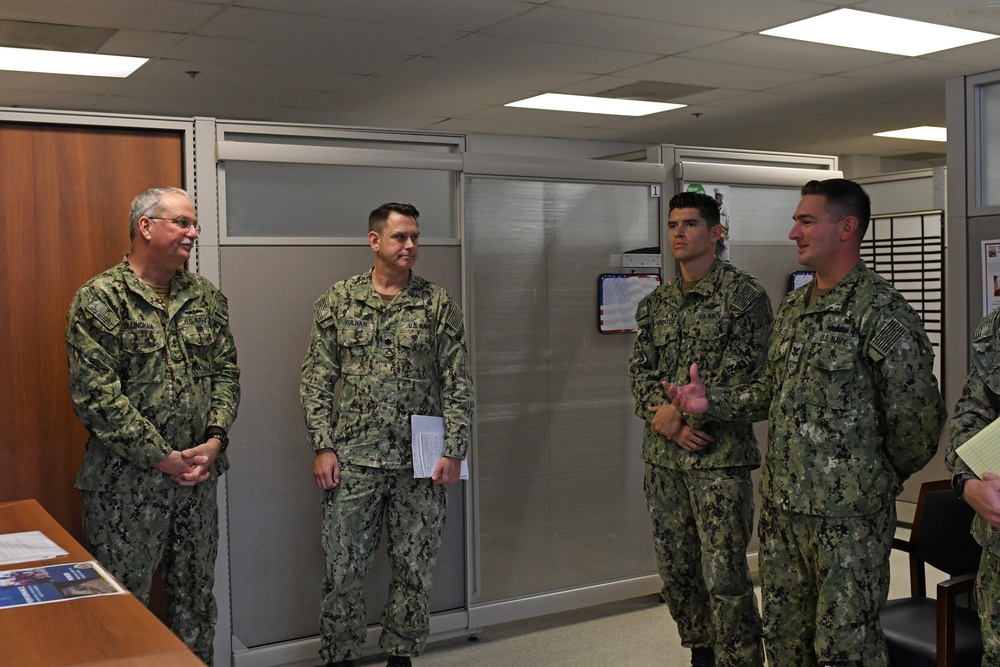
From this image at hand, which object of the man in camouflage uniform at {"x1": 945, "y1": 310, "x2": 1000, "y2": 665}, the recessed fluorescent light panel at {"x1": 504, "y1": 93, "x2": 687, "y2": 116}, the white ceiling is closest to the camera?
the man in camouflage uniform at {"x1": 945, "y1": 310, "x2": 1000, "y2": 665}

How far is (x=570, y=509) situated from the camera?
4.45 m

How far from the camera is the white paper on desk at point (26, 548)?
7.70 feet

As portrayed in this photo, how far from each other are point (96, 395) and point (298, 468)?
3.25ft

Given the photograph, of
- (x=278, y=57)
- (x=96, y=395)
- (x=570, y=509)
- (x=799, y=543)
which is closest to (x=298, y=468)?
(x=96, y=395)

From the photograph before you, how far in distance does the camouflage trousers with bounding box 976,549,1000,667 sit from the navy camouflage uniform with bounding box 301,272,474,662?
1.78 m

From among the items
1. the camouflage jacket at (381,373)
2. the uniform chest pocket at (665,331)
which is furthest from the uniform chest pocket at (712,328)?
the camouflage jacket at (381,373)

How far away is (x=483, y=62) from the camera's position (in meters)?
7.77

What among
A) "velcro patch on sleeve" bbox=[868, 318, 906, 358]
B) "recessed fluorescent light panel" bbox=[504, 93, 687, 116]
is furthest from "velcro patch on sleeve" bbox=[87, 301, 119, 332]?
"recessed fluorescent light panel" bbox=[504, 93, 687, 116]

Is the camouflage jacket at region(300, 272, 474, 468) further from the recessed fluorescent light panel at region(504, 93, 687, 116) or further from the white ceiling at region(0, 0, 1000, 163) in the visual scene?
the recessed fluorescent light panel at region(504, 93, 687, 116)

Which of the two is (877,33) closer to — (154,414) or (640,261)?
(640,261)

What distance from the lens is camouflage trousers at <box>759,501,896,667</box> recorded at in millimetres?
2811

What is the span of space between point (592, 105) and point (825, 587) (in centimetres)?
746

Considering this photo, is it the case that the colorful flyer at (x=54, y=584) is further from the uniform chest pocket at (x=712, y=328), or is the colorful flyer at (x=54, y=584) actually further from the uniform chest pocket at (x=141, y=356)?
the uniform chest pocket at (x=712, y=328)

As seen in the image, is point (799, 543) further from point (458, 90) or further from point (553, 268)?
point (458, 90)
